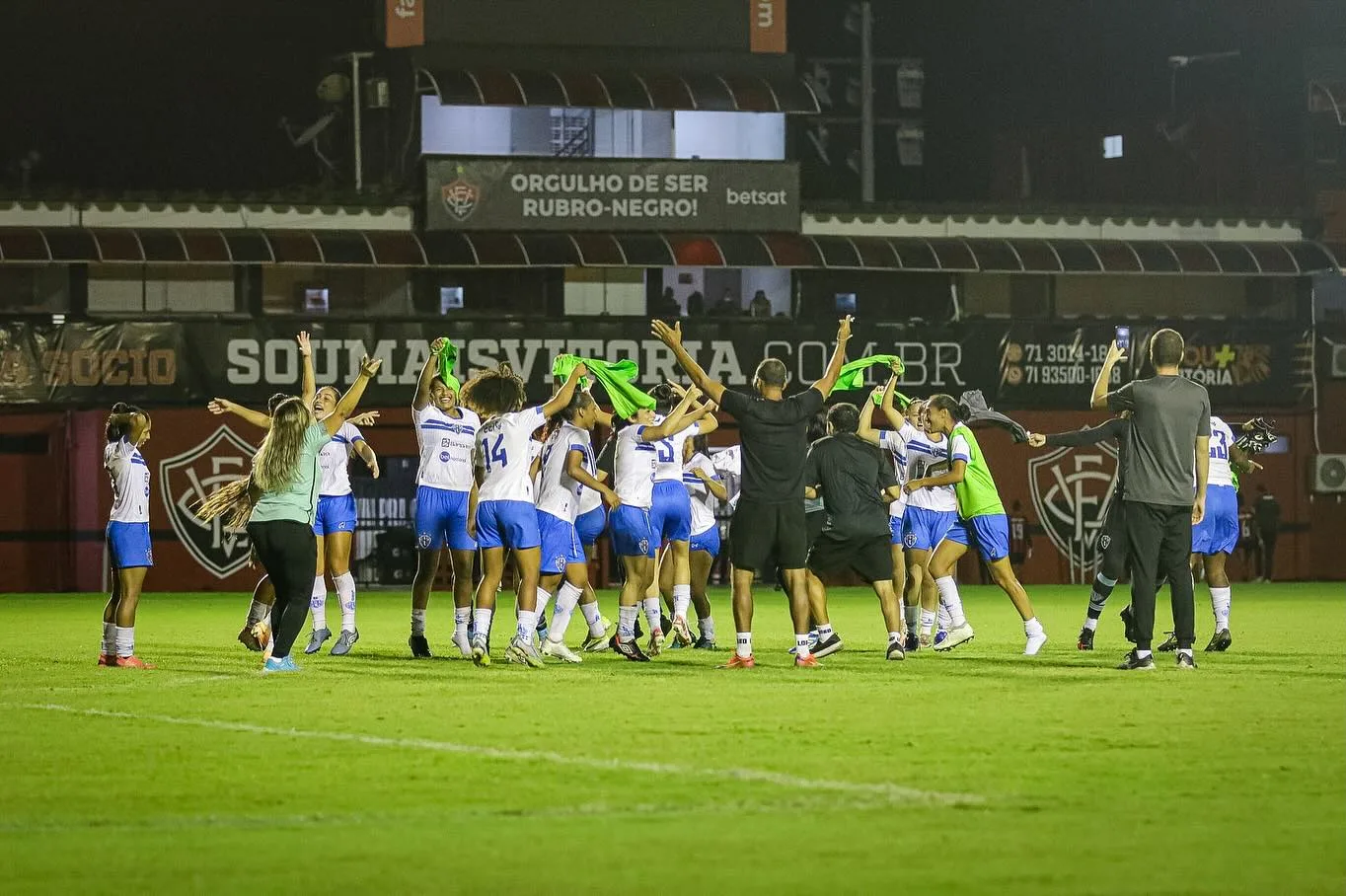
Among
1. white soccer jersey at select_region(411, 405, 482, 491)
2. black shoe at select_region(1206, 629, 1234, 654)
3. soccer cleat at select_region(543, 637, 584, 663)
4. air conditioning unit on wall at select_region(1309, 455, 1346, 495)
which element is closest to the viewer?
soccer cleat at select_region(543, 637, 584, 663)

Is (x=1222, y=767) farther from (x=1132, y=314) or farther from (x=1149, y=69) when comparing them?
(x=1149, y=69)

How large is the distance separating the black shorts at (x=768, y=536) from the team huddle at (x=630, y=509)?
15mm

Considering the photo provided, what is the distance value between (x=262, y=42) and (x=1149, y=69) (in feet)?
70.6

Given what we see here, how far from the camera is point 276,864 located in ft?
25.0

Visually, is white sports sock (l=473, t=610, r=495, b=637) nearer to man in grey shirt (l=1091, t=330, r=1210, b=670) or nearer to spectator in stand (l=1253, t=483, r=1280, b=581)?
man in grey shirt (l=1091, t=330, r=1210, b=670)

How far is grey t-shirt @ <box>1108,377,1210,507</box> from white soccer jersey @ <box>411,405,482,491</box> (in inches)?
219

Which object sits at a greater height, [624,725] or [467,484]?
[467,484]

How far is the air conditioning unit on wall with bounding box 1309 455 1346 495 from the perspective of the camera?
1550 inches

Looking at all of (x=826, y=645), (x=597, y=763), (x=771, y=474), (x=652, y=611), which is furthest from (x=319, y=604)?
A: (x=597, y=763)

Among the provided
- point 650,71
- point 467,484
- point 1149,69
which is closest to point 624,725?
point 467,484

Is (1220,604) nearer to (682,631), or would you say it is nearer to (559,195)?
(682,631)

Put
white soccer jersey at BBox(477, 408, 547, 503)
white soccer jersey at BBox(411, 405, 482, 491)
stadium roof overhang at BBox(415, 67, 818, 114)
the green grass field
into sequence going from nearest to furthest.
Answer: the green grass field < white soccer jersey at BBox(477, 408, 547, 503) < white soccer jersey at BBox(411, 405, 482, 491) < stadium roof overhang at BBox(415, 67, 818, 114)

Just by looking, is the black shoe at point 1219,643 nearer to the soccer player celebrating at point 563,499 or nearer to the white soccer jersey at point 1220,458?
the white soccer jersey at point 1220,458

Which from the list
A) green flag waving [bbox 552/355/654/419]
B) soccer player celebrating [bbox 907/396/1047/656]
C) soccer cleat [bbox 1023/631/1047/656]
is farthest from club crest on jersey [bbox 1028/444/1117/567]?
green flag waving [bbox 552/355/654/419]
